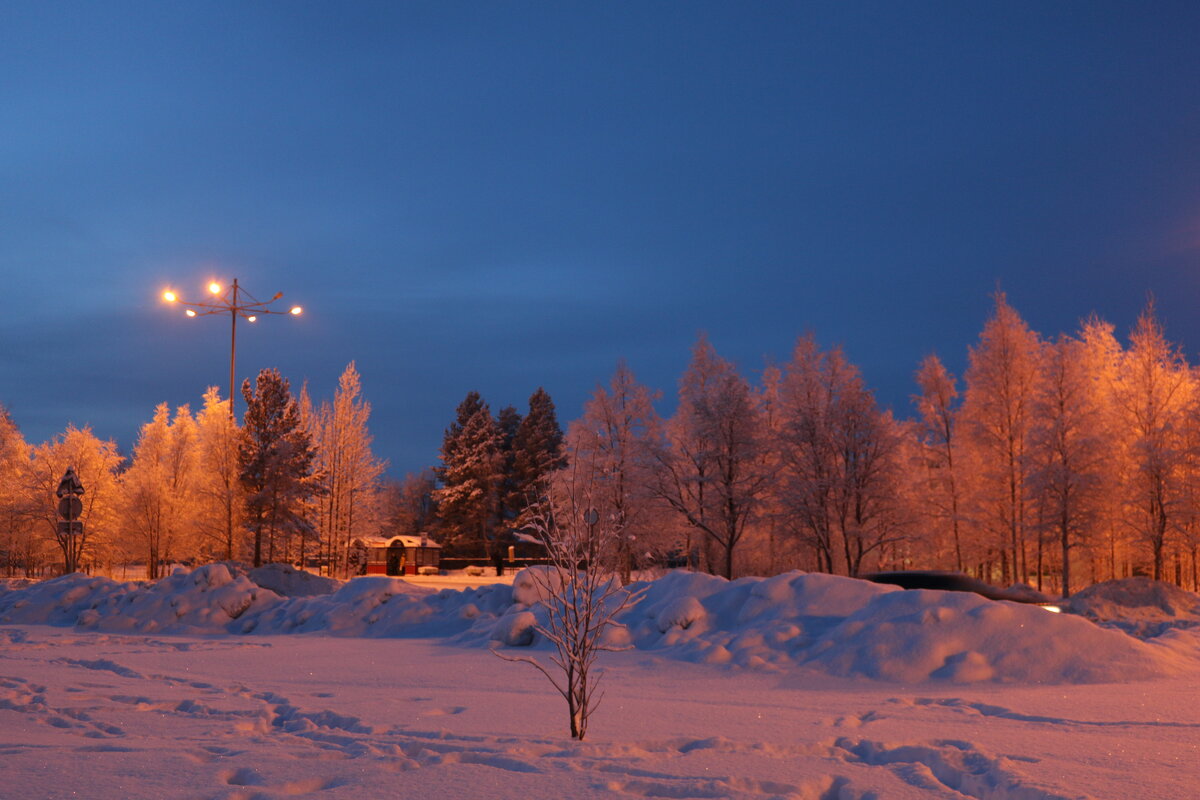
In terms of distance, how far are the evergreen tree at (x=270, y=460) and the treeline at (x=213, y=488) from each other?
0.15ft

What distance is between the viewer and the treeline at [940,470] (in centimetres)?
2984

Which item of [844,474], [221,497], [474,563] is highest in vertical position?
[844,474]

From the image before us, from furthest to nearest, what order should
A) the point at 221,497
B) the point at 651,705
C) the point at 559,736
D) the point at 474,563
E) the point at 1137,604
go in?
the point at 474,563 → the point at 221,497 → the point at 1137,604 → the point at 651,705 → the point at 559,736

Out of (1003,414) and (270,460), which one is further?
(270,460)

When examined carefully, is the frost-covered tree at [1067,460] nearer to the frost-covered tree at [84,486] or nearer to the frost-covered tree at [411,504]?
the frost-covered tree at [84,486]

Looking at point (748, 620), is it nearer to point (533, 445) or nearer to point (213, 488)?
point (213, 488)

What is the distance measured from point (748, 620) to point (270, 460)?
30167mm

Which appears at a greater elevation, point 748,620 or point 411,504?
point 411,504

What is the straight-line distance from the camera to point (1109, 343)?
41.3 m

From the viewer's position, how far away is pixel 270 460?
38844mm

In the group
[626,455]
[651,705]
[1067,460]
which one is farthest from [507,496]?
[651,705]

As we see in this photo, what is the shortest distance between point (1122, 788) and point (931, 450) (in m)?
39.8

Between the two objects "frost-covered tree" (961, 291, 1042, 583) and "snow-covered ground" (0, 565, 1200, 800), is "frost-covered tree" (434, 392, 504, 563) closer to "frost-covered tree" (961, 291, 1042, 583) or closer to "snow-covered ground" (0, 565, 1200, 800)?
"frost-covered tree" (961, 291, 1042, 583)

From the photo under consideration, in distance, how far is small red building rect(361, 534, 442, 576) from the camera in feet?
165
